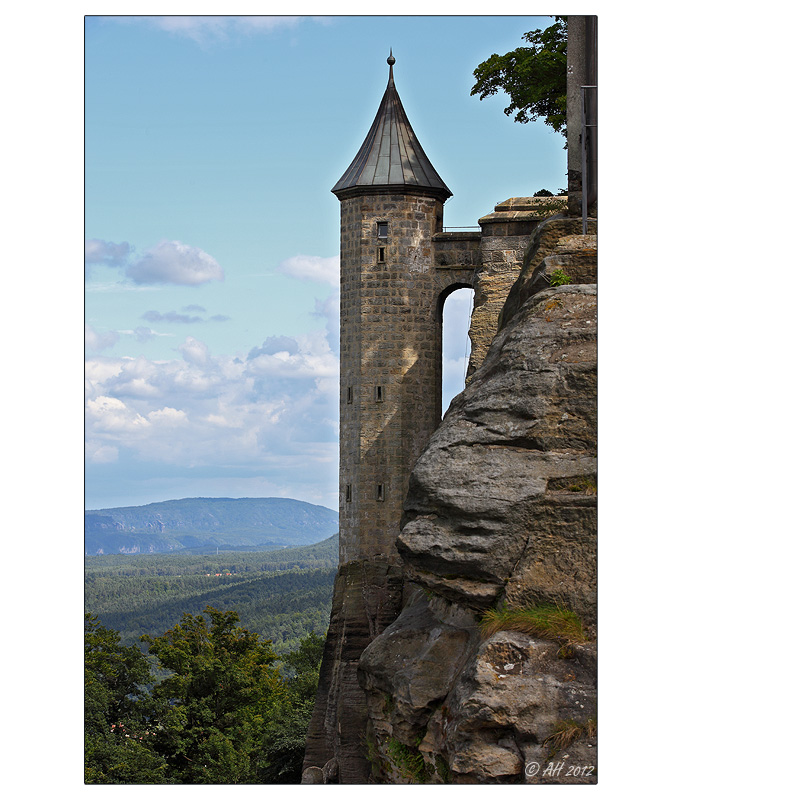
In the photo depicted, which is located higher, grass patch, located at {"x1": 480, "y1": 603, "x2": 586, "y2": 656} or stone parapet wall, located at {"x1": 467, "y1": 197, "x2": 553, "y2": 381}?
stone parapet wall, located at {"x1": 467, "y1": 197, "x2": 553, "y2": 381}

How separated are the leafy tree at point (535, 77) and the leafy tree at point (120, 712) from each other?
16369 mm

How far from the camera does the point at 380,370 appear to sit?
26.8 meters

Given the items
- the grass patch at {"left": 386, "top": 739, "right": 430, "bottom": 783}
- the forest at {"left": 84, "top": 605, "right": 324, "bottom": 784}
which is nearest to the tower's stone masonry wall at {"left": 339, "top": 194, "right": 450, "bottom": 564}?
the forest at {"left": 84, "top": 605, "right": 324, "bottom": 784}

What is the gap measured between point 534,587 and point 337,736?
1371 centimetres

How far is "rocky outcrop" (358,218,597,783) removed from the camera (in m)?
10.6

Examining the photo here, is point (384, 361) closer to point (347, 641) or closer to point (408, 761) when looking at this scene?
point (347, 641)

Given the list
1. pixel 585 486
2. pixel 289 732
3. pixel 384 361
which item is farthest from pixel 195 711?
pixel 585 486

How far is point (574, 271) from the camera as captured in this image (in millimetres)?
13570

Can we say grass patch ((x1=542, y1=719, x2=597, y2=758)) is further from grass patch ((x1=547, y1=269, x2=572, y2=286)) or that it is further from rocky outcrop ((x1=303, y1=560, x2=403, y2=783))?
rocky outcrop ((x1=303, y1=560, x2=403, y2=783))

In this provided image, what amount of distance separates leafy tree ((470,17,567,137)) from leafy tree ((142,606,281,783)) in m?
19.3

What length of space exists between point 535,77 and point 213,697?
72.4 feet

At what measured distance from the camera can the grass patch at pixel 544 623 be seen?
35.3 ft

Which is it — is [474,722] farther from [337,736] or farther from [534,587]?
[337,736]

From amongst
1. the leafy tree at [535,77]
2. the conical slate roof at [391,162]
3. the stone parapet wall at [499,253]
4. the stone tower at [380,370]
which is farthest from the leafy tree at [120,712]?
the leafy tree at [535,77]
